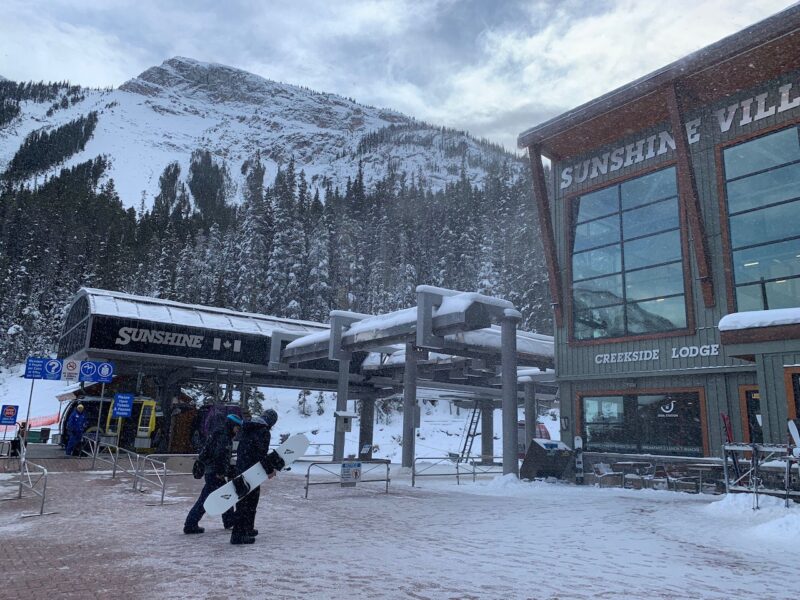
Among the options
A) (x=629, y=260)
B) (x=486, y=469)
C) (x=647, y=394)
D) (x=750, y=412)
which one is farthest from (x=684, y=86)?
(x=486, y=469)

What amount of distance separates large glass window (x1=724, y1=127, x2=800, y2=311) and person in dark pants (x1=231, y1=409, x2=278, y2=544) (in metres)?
14.4

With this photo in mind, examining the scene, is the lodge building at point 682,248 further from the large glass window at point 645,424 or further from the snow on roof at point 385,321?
the snow on roof at point 385,321

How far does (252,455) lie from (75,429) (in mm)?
17738

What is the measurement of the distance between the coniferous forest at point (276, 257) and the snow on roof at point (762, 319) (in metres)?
37.5

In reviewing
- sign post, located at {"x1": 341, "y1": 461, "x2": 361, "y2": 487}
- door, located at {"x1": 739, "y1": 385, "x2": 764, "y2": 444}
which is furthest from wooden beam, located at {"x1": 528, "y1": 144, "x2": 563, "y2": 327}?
sign post, located at {"x1": 341, "y1": 461, "x2": 361, "y2": 487}

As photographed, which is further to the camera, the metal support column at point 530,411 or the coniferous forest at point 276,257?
the coniferous forest at point 276,257

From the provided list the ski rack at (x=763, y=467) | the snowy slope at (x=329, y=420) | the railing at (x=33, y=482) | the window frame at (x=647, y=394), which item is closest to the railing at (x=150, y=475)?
the railing at (x=33, y=482)

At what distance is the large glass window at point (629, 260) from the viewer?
17906 mm

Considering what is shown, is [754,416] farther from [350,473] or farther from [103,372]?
[103,372]

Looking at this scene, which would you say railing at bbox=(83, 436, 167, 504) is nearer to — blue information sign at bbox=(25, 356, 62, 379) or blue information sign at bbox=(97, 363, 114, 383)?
blue information sign at bbox=(97, 363, 114, 383)

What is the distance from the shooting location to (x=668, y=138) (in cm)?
1845

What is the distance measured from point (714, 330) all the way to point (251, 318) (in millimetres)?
19942

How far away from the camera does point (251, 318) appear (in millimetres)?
27609

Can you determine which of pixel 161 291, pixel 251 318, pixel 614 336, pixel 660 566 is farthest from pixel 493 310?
pixel 161 291
